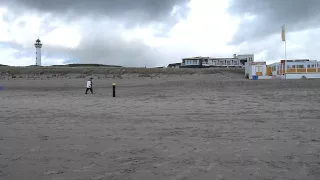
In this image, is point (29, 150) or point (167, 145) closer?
point (29, 150)

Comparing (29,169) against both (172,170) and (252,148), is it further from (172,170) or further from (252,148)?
(252,148)

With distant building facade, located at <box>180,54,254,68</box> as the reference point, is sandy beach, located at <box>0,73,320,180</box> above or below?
below

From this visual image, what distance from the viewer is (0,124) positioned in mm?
8719

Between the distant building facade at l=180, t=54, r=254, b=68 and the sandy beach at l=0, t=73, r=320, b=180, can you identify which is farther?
the distant building facade at l=180, t=54, r=254, b=68

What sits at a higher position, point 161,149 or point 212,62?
point 212,62

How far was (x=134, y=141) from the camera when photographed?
646 cm

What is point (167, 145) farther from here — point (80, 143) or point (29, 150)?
point (29, 150)

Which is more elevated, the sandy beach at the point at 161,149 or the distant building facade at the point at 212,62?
the distant building facade at the point at 212,62

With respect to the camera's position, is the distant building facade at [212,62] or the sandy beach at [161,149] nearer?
the sandy beach at [161,149]

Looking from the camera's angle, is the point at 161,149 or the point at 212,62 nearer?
the point at 161,149

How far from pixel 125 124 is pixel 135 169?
4.24 metres

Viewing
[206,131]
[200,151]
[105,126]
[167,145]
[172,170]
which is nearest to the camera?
[172,170]

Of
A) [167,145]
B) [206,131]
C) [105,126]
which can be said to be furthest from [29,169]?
[206,131]

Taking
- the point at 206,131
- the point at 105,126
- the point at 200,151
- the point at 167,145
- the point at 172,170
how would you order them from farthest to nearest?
the point at 105,126 < the point at 206,131 < the point at 167,145 < the point at 200,151 < the point at 172,170
